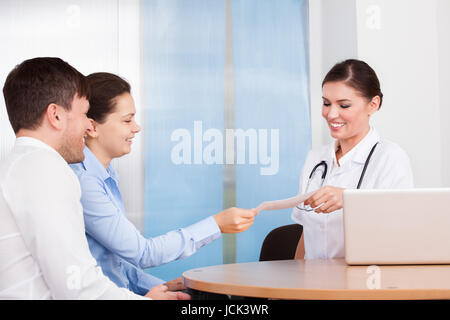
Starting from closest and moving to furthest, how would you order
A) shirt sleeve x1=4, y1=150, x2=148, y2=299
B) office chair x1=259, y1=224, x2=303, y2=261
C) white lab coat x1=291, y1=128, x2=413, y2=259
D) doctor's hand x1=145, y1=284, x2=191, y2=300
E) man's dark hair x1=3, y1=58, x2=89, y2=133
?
shirt sleeve x1=4, y1=150, x2=148, y2=299
man's dark hair x1=3, y1=58, x2=89, y2=133
doctor's hand x1=145, y1=284, x2=191, y2=300
white lab coat x1=291, y1=128, x2=413, y2=259
office chair x1=259, y1=224, x2=303, y2=261

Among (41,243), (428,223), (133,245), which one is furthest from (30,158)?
(428,223)

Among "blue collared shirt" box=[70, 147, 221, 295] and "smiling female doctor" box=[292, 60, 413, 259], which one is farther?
"smiling female doctor" box=[292, 60, 413, 259]

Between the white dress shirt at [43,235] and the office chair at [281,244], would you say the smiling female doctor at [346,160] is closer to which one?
the office chair at [281,244]

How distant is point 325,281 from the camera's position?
1721 millimetres

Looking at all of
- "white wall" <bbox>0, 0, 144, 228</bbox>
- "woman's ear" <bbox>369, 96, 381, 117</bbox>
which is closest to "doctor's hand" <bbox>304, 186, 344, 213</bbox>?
"woman's ear" <bbox>369, 96, 381, 117</bbox>

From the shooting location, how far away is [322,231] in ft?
8.63

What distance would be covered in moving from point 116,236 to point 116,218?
0.22ft

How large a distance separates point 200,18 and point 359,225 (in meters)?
2.90

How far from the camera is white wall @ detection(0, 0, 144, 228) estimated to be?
423 cm

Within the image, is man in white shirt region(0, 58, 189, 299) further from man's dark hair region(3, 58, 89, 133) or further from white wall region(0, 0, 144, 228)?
white wall region(0, 0, 144, 228)

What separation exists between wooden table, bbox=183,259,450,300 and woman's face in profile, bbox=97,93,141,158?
0.65 m

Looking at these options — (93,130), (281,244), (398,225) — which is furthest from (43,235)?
(281,244)

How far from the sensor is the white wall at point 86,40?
4230mm

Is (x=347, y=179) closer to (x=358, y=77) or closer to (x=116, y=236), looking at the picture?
(x=358, y=77)
